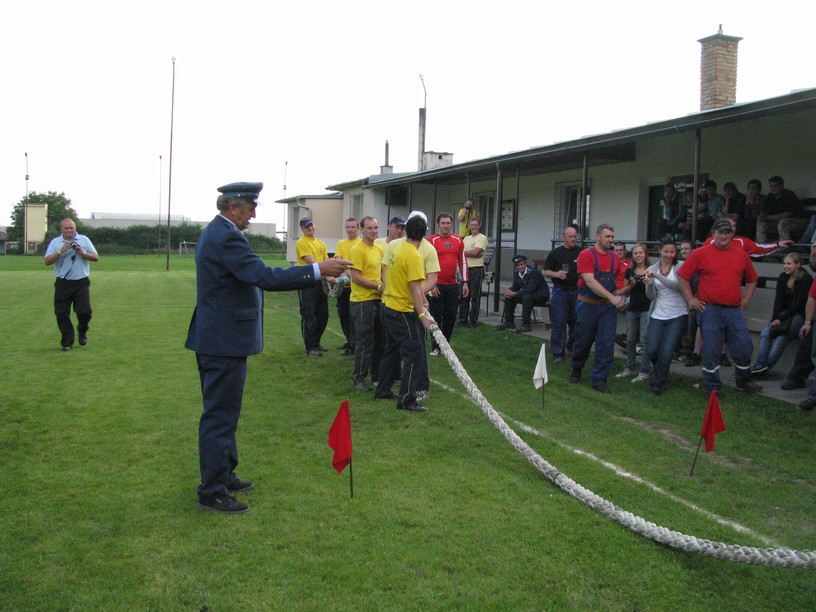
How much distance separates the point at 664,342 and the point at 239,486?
5.67m

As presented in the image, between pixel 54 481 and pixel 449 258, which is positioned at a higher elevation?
pixel 449 258

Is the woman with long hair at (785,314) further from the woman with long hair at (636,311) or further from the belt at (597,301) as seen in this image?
the belt at (597,301)

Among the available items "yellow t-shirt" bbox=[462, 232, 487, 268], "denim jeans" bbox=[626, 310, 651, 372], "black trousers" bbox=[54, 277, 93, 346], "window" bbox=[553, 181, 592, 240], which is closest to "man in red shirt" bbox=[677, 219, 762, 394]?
"denim jeans" bbox=[626, 310, 651, 372]

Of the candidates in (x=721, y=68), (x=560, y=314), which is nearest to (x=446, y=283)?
(x=560, y=314)

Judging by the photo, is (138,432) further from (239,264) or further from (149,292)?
(149,292)

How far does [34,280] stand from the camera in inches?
1148

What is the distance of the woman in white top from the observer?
8.98m

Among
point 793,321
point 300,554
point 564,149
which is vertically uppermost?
point 564,149

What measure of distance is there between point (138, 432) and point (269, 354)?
4.73 meters

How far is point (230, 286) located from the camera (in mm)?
4938

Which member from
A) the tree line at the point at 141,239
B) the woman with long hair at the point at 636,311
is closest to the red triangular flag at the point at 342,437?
the woman with long hair at the point at 636,311

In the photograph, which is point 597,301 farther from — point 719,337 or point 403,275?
point 403,275

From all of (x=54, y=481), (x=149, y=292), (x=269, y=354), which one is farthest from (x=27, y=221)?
(x=54, y=481)

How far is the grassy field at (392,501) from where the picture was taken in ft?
13.0
